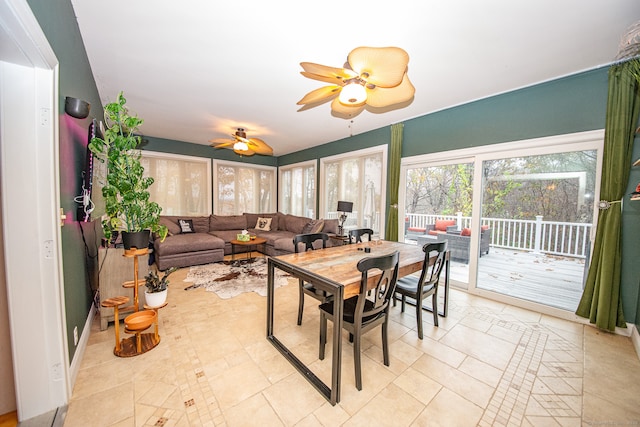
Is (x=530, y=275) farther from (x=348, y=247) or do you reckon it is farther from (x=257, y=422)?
(x=257, y=422)

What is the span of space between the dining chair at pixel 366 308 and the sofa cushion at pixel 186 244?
356cm

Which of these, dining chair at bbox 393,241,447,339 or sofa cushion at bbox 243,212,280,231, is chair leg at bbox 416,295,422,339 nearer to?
dining chair at bbox 393,241,447,339

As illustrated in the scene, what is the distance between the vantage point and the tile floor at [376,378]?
144 centimetres

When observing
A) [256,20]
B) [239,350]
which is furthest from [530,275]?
[256,20]

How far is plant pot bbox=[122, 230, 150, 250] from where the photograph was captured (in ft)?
6.46

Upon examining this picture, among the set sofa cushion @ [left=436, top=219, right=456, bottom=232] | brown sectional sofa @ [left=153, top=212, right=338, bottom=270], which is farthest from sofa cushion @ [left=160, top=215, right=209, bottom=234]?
sofa cushion @ [left=436, top=219, right=456, bottom=232]

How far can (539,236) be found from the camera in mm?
4094

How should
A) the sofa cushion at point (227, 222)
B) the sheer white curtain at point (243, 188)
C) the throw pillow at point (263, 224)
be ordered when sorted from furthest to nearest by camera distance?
the sheer white curtain at point (243, 188), the throw pillow at point (263, 224), the sofa cushion at point (227, 222)

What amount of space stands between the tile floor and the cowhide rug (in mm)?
745

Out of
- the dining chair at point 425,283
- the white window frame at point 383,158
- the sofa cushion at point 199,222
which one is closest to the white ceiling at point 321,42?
the white window frame at point 383,158

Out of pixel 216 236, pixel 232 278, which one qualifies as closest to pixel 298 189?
pixel 216 236

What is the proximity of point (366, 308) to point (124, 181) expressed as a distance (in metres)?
2.22

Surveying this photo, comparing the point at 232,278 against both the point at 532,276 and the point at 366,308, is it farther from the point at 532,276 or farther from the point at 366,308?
the point at 532,276

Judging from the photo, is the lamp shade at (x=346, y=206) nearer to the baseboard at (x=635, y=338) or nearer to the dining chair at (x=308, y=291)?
the dining chair at (x=308, y=291)
